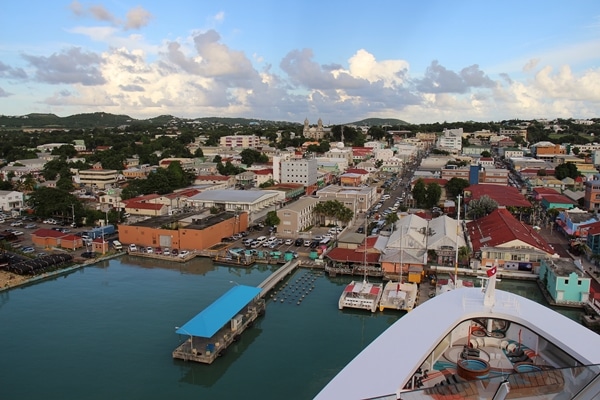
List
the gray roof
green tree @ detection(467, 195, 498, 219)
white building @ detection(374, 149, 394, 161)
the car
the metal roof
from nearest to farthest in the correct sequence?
1. the metal roof
2. the car
3. green tree @ detection(467, 195, 498, 219)
4. the gray roof
5. white building @ detection(374, 149, 394, 161)

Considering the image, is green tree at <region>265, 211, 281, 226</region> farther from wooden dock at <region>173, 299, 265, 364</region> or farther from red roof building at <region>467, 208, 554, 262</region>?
wooden dock at <region>173, 299, 265, 364</region>

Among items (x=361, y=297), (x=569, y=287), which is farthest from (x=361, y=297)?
(x=569, y=287)

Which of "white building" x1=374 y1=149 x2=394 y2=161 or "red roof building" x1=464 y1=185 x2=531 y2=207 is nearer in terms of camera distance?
"red roof building" x1=464 y1=185 x2=531 y2=207

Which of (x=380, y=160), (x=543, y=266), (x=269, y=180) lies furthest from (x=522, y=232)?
(x=380, y=160)

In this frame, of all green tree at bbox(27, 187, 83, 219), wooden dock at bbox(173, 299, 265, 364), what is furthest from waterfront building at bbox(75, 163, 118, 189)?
wooden dock at bbox(173, 299, 265, 364)

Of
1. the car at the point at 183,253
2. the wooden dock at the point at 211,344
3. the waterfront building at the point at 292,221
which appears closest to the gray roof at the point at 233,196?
the waterfront building at the point at 292,221

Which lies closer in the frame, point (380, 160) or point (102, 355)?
point (102, 355)

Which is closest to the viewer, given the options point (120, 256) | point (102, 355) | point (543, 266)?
point (102, 355)

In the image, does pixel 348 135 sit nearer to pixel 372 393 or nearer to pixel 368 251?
pixel 368 251
